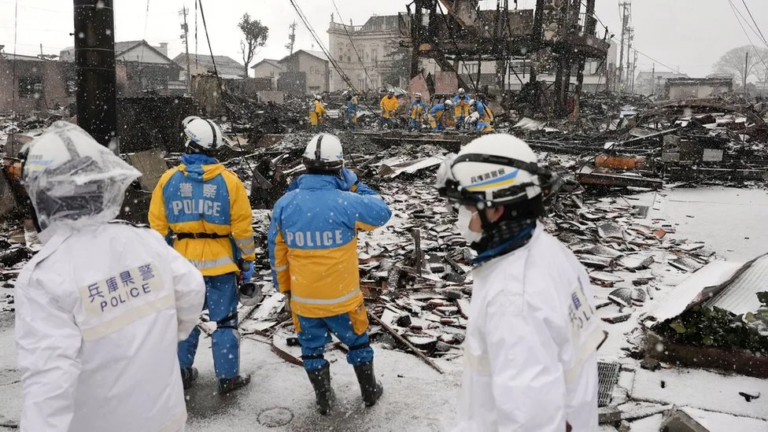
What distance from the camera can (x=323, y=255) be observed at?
3.62 metres

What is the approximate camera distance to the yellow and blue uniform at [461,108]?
66.3ft

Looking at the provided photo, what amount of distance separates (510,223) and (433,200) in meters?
10.1

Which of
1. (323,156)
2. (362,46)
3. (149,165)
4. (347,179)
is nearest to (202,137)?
(323,156)

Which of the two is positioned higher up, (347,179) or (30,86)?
(30,86)

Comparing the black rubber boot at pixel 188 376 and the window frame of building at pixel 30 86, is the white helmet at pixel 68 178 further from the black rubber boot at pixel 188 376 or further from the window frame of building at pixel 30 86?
the window frame of building at pixel 30 86

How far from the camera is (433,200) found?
1188cm

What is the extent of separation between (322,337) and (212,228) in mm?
1142

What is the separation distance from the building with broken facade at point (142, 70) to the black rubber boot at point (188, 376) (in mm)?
40735

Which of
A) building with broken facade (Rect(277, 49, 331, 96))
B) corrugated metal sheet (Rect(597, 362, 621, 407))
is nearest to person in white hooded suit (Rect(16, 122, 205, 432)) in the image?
corrugated metal sheet (Rect(597, 362, 621, 407))

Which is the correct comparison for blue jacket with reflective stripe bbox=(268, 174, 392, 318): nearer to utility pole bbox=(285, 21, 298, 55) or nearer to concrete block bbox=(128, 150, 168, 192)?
concrete block bbox=(128, 150, 168, 192)

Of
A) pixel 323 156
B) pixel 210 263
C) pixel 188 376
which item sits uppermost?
pixel 323 156

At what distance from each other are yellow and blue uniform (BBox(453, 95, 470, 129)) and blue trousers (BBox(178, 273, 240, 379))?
1708cm

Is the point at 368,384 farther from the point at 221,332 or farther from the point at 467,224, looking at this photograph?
the point at 467,224

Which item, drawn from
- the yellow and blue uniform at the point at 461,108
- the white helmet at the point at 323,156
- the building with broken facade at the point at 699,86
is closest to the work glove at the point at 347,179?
the white helmet at the point at 323,156
